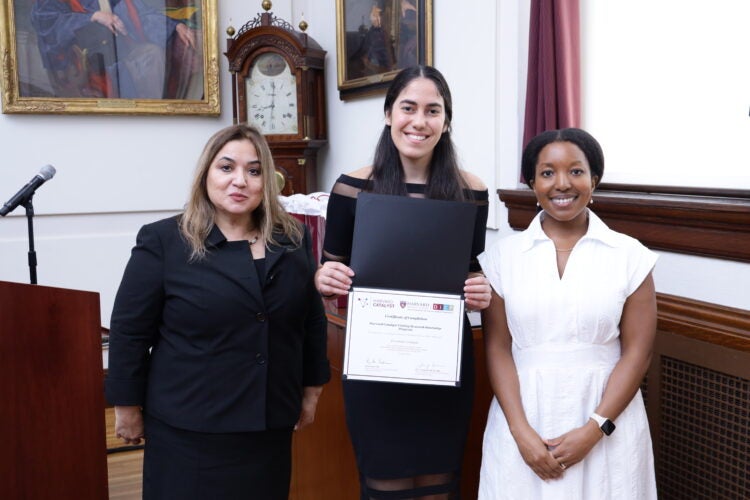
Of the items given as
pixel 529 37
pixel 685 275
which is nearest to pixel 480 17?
pixel 529 37

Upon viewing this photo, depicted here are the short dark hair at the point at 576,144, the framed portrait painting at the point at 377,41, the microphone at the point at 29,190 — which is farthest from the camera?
the framed portrait painting at the point at 377,41

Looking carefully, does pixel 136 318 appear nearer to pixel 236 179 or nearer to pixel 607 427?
pixel 236 179

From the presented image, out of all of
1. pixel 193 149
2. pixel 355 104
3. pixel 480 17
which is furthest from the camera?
pixel 193 149

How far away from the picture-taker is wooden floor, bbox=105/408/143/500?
346cm

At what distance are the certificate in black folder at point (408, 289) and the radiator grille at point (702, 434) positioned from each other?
1123mm

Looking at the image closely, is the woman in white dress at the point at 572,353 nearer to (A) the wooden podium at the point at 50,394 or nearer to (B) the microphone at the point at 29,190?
(A) the wooden podium at the point at 50,394

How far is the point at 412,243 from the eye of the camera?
5.94 ft

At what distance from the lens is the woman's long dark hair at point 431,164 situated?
6.42ft

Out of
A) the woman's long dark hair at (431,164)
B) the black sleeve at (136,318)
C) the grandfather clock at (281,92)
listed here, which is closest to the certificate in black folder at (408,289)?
the woman's long dark hair at (431,164)

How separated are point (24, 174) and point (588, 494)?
205 inches

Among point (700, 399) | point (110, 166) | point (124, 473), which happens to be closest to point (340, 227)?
point (700, 399)

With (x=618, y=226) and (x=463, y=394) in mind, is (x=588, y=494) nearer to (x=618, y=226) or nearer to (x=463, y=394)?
(x=463, y=394)

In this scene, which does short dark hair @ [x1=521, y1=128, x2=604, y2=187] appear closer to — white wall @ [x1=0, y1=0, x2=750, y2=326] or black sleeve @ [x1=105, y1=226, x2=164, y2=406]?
black sleeve @ [x1=105, y1=226, x2=164, y2=406]

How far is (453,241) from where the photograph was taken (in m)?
1.82
